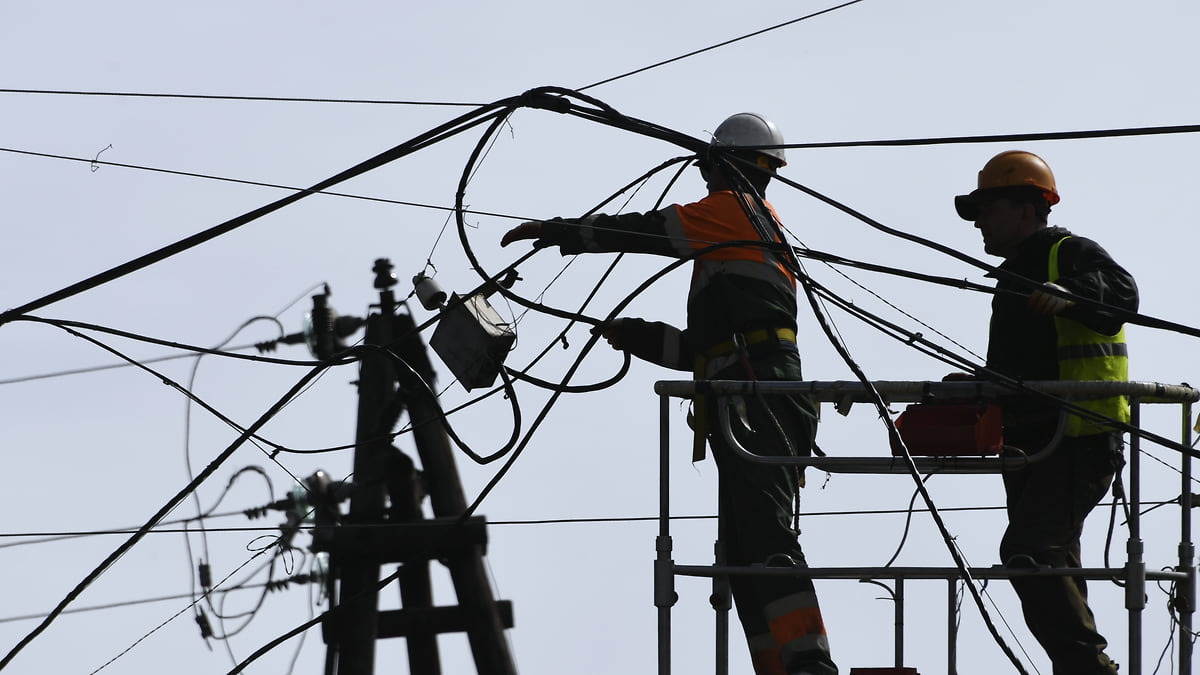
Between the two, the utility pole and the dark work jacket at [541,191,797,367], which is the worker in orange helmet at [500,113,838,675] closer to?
the dark work jacket at [541,191,797,367]

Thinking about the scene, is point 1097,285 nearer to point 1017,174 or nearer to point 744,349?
point 1017,174

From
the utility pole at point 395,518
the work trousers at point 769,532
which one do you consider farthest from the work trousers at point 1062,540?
the utility pole at point 395,518

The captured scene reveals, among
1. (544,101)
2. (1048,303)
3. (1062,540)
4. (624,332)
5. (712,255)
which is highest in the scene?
(544,101)

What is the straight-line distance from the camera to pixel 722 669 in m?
6.69

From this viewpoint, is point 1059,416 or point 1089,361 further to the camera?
point 1089,361

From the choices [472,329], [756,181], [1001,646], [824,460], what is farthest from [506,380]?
[1001,646]

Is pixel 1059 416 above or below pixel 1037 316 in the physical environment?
below

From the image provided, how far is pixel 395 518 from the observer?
8.11 m

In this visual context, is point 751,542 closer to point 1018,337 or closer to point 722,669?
point 722,669

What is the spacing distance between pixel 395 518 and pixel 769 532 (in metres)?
2.15

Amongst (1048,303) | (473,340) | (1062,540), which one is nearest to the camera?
(1048,303)

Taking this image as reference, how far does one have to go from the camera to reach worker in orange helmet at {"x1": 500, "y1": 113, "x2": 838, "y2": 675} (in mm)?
6445

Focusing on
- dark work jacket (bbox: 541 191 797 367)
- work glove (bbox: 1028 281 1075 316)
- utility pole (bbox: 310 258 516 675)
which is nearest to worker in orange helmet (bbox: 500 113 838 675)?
dark work jacket (bbox: 541 191 797 367)

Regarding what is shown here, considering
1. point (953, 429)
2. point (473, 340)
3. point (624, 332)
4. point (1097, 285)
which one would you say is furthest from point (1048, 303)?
point (473, 340)
